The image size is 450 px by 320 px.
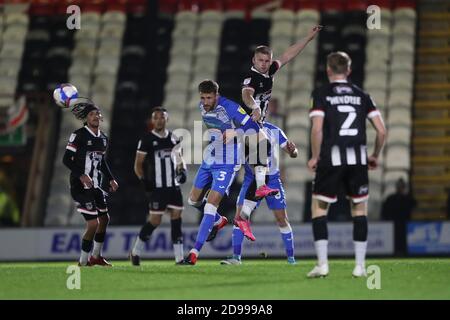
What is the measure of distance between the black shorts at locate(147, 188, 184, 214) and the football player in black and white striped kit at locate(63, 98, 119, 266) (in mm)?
726

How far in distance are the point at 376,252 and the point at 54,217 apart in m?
6.53

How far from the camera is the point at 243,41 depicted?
73.2 feet

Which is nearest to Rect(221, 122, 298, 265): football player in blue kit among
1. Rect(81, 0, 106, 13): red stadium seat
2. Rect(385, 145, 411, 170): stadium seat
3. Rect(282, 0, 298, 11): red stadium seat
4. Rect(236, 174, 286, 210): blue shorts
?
Rect(236, 174, 286, 210): blue shorts

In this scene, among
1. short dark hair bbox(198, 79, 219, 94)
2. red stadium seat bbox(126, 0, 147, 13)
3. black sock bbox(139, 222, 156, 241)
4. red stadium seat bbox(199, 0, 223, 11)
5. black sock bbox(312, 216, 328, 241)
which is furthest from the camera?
red stadium seat bbox(126, 0, 147, 13)

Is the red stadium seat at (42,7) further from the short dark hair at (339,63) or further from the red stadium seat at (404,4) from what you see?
the short dark hair at (339,63)

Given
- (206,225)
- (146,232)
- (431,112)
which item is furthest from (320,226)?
(431,112)

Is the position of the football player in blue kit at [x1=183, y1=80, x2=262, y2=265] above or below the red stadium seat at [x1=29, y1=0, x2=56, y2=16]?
below

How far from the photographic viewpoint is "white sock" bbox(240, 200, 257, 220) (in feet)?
39.1

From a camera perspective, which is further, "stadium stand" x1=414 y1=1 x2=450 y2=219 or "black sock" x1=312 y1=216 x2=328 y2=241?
"stadium stand" x1=414 y1=1 x2=450 y2=219

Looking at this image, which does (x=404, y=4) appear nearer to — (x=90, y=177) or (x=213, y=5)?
(x=213, y=5)

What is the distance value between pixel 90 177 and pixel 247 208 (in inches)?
79.5

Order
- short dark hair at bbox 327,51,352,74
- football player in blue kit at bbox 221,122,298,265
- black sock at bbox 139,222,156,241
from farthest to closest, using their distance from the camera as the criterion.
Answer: black sock at bbox 139,222,156,241, football player in blue kit at bbox 221,122,298,265, short dark hair at bbox 327,51,352,74

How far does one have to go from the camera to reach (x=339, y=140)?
30.4ft

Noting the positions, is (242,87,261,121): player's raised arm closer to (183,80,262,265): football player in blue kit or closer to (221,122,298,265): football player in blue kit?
(183,80,262,265): football player in blue kit
